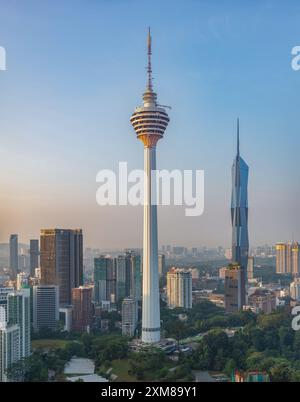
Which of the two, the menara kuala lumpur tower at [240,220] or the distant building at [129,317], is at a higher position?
the menara kuala lumpur tower at [240,220]

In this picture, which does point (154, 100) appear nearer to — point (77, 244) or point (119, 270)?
point (77, 244)

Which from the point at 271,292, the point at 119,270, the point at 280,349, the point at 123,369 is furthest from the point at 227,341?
the point at 271,292

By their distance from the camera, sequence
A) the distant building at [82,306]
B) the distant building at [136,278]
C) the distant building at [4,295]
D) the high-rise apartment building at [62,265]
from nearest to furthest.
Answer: the distant building at [4,295]
the distant building at [82,306]
the high-rise apartment building at [62,265]
the distant building at [136,278]

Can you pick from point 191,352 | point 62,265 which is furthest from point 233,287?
point 191,352

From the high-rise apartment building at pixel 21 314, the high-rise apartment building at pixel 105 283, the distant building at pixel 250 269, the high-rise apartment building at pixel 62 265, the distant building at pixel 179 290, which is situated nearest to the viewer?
the high-rise apartment building at pixel 21 314

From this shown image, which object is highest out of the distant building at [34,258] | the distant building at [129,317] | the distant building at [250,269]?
the distant building at [34,258]

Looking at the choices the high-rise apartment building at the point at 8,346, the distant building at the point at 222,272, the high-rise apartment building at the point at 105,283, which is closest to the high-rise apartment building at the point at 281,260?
the distant building at the point at 222,272

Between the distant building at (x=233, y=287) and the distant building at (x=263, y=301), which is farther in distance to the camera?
the distant building at (x=233, y=287)

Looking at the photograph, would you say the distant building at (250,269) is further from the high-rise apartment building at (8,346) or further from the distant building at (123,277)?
the high-rise apartment building at (8,346)
